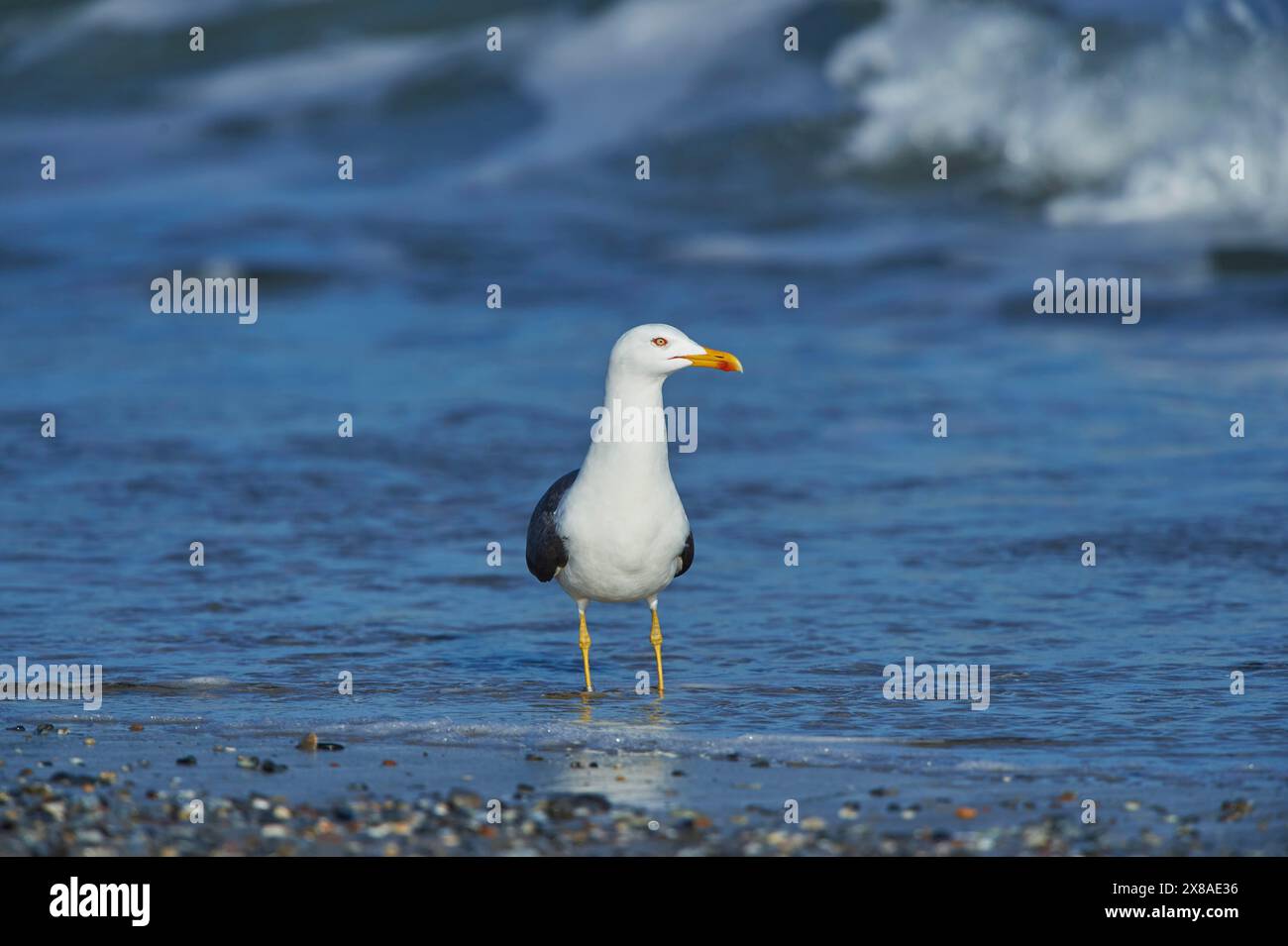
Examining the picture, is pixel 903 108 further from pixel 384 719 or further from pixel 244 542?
pixel 384 719

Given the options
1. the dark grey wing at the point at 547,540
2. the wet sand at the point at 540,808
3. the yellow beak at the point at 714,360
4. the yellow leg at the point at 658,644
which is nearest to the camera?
the wet sand at the point at 540,808

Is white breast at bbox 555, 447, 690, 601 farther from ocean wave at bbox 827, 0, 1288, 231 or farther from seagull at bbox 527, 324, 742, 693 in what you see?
ocean wave at bbox 827, 0, 1288, 231

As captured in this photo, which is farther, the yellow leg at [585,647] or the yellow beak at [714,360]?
the yellow leg at [585,647]

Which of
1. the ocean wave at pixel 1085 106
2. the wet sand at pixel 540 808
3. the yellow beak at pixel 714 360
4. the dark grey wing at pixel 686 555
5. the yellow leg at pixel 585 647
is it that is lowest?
the wet sand at pixel 540 808

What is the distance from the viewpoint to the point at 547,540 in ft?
26.7

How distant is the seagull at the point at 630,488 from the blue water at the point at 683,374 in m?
0.65

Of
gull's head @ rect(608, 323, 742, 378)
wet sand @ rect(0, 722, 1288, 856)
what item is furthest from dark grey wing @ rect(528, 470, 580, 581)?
wet sand @ rect(0, 722, 1288, 856)

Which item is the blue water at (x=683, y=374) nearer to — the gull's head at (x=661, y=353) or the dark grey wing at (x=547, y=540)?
the dark grey wing at (x=547, y=540)

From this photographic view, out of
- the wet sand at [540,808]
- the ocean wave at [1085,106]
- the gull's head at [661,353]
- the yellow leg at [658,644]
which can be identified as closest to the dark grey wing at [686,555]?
the yellow leg at [658,644]

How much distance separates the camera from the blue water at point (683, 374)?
852 centimetres

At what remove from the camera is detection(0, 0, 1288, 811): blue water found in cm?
852

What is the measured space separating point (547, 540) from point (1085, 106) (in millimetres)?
16403

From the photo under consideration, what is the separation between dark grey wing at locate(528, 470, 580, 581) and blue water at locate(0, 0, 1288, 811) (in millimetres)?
600
